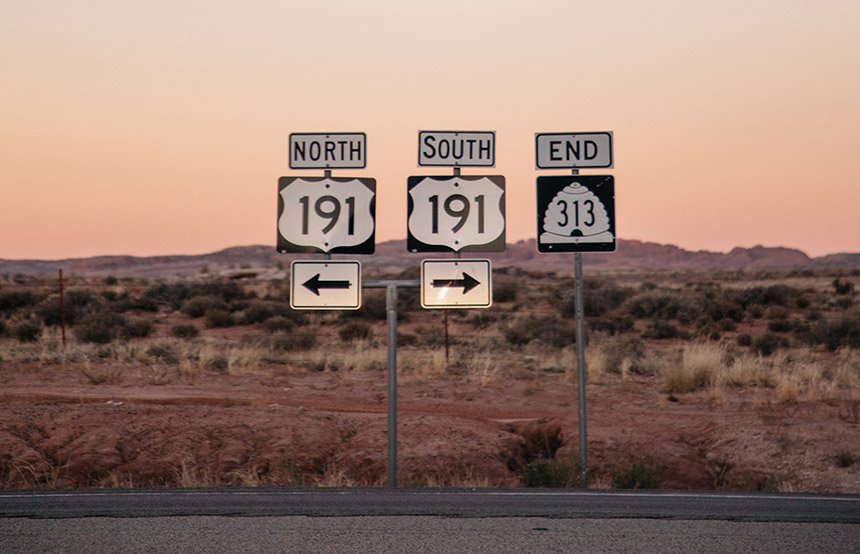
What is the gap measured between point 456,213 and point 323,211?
5.58 feet

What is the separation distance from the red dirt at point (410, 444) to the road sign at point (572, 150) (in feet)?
13.3

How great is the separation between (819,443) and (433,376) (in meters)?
11.1

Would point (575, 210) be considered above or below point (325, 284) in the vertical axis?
above

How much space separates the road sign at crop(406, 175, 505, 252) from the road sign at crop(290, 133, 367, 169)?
0.75 meters

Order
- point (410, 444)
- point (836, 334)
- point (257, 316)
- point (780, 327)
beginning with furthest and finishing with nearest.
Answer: point (257, 316) < point (780, 327) < point (836, 334) < point (410, 444)

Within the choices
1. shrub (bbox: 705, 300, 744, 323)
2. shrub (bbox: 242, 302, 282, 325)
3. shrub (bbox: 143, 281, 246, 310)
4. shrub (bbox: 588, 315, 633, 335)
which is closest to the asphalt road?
shrub (bbox: 588, 315, 633, 335)

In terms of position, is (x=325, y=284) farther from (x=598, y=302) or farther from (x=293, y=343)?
(x=598, y=302)

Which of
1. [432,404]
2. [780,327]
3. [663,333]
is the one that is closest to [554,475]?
[432,404]

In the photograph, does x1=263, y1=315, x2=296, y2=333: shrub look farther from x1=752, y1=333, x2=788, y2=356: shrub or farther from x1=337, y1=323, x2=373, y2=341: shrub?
x1=752, y1=333, x2=788, y2=356: shrub

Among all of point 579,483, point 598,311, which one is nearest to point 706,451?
point 579,483

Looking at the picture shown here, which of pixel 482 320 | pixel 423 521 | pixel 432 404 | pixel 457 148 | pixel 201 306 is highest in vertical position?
pixel 457 148

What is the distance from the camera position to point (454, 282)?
33.4 ft

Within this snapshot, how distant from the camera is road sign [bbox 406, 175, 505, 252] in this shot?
10305 mm

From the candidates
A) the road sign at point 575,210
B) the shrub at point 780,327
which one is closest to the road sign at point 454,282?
the road sign at point 575,210
